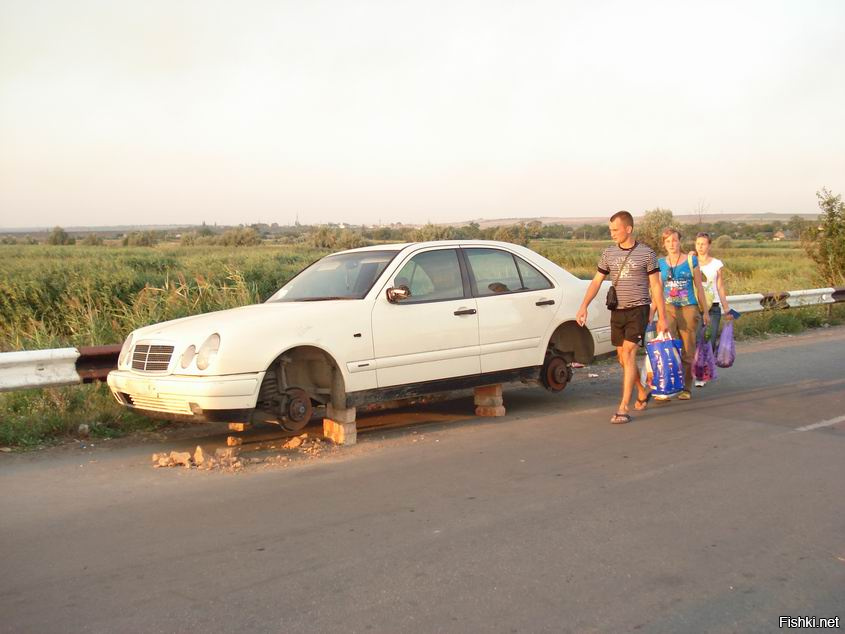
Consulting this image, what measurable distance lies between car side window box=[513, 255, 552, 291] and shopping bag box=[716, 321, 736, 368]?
101 inches

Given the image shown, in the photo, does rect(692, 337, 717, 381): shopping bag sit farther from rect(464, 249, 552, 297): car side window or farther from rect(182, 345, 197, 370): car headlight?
rect(182, 345, 197, 370): car headlight

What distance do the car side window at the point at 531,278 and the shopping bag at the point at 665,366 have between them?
1.25 m

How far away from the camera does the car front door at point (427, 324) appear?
7.15 meters

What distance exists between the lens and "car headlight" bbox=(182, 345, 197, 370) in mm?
6453

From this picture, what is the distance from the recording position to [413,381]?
7.30 meters

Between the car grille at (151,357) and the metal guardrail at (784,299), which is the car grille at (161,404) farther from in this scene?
the metal guardrail at (784,299)

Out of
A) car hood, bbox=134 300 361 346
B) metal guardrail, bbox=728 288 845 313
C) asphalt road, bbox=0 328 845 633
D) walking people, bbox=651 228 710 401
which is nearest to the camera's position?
asphalt road, bbox=0 328 845 633

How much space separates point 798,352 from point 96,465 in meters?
10.1

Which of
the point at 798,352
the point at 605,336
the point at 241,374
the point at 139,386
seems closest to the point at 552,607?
the point at 241,374

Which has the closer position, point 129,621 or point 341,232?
point 129,621

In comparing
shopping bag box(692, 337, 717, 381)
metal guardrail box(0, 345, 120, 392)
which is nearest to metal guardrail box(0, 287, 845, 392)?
metal guardrail box(0, 345, 120, 392)

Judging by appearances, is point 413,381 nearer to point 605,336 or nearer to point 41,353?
point 605,336

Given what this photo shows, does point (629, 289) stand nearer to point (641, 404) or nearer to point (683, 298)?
point (641, 404)

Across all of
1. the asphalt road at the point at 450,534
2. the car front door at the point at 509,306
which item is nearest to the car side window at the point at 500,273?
the car front door at the point at 509,306
